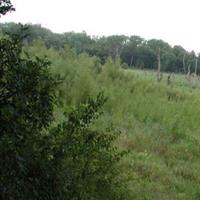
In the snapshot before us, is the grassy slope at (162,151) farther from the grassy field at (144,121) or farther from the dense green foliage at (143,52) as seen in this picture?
the dense green foliage at (143,52)

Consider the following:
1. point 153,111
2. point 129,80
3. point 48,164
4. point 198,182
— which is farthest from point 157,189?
point 129,80

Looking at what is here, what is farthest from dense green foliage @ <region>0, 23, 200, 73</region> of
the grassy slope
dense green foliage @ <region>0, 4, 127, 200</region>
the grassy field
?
dense green foliage @ <region>0, 4, 127, 200</region>

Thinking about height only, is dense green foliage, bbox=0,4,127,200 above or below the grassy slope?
above

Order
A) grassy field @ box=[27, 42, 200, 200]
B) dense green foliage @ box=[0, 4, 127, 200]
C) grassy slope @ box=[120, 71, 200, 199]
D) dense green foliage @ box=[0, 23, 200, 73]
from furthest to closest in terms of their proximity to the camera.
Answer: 1. dense green foliage @ box=[0, 23, 200, 73]
2. grassy field @ box=[27, 42, 200, 200]
3. grassy slope @ box=[120, 71, 200, 199]
4. dense green foliage @ box=[0, 4, 127, 200]

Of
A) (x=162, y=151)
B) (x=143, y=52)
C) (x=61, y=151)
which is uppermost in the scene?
(x=143, y=52)

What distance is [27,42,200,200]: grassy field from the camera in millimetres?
6918

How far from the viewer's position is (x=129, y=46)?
5141cm

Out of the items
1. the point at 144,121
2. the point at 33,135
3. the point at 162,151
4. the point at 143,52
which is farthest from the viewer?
the point at 143,52

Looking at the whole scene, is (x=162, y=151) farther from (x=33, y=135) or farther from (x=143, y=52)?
(x=143, y=52)

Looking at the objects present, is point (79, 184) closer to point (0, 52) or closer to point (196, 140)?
point (0, 52)

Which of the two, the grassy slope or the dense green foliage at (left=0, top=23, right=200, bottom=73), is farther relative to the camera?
the dense green foliage at (left=0, top=23, right=200, bottom=73)

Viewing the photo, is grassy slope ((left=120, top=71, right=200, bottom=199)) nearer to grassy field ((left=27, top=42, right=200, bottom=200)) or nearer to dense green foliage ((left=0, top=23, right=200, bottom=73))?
grassy field ((left=27, top=42, right=200, bottom=200))

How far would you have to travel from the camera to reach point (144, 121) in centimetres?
1274

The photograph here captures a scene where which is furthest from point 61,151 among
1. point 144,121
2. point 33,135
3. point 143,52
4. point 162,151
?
point 143,52
